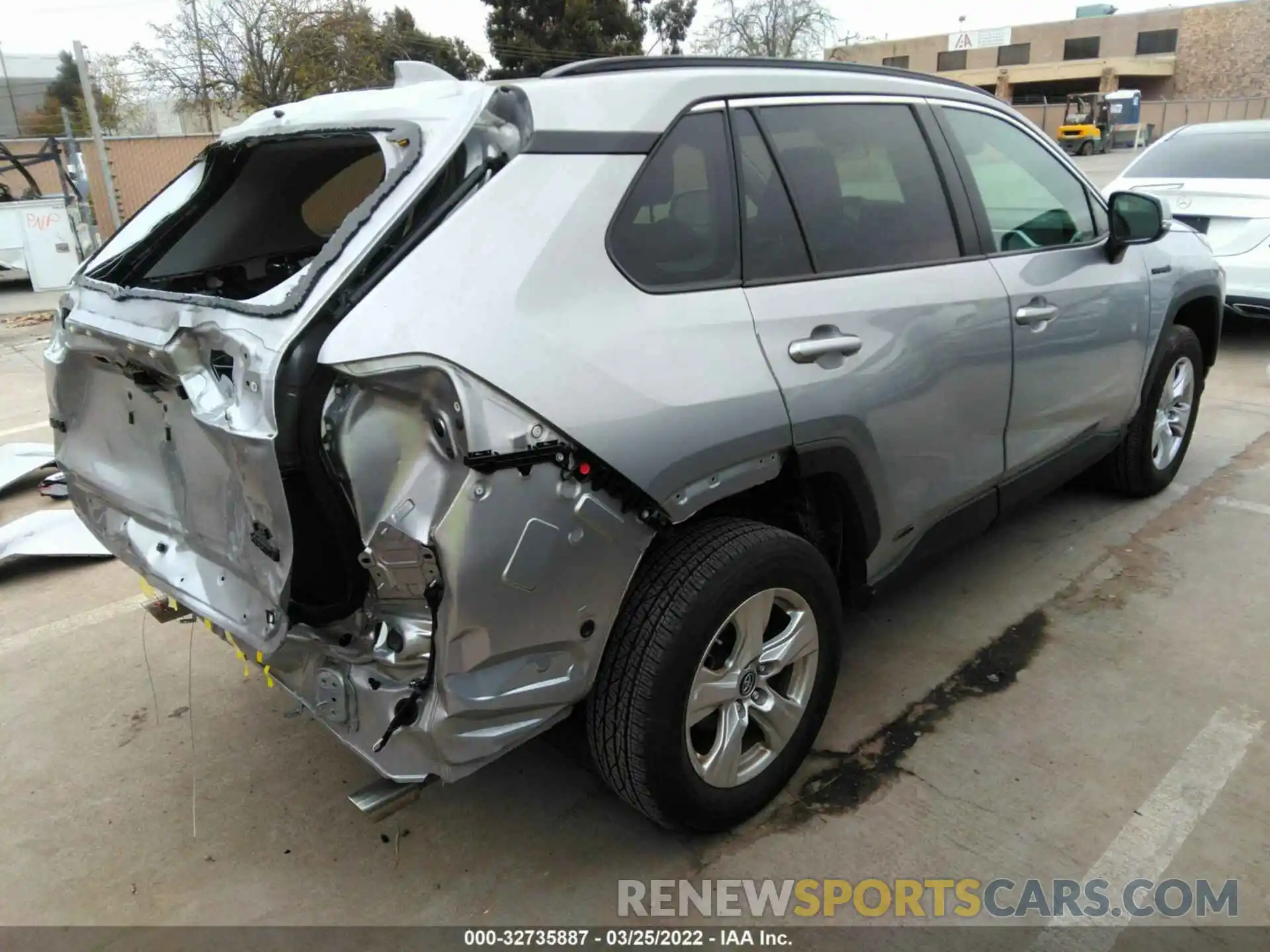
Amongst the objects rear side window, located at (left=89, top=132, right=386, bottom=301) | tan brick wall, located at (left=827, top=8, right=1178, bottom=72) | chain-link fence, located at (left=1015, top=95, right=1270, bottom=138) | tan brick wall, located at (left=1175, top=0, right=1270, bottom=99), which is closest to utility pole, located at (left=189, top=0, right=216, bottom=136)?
rear side window, located at (left=89, top=132, right=386, bottom=301)

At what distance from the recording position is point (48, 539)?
14.5 feet

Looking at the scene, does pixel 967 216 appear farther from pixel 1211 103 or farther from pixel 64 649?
pixel 1211 103

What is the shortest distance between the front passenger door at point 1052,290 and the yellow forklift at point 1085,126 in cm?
3800

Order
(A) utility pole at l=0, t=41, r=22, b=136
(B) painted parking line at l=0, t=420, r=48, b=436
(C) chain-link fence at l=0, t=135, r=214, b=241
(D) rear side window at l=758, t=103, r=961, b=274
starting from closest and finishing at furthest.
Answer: (D) rear side window at l=758, t=103, r=961, b=274 → (B) painted parking line at l=0, t=420, r=48, b=436 → (C) chain-link fence at l=0, t=135, r=214, b=241 → (A) utility pole at l=0, t=41, r=22, b=136

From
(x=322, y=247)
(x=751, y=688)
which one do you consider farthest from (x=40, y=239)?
(x=751, y=688)

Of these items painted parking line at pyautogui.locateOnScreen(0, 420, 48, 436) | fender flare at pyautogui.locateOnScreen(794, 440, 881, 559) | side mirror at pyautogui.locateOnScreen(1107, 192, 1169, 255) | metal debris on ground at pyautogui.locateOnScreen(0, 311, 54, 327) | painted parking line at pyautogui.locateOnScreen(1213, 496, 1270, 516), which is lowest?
metal debris on ground at pyautogui.locateOnScreen(0, 311, 54, 327)

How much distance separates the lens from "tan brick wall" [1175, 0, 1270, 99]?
51500mm

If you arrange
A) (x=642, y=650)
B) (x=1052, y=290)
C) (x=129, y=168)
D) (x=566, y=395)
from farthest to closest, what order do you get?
(x=129, y=168), (x=1052, y=290), (x=642, y=650), (x=566, y=395)

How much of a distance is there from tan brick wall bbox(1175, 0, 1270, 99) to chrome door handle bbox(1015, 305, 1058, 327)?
60217mm

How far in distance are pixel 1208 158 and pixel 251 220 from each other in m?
7.47

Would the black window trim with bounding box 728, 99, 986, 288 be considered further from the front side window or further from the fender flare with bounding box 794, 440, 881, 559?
the fender flare with bounding box 794, 440, 881, 559

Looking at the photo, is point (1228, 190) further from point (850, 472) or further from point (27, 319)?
point (27, 319)

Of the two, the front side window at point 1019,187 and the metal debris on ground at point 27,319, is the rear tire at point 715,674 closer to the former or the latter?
the front side window at point 1019,187

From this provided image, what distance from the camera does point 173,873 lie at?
2480mm
